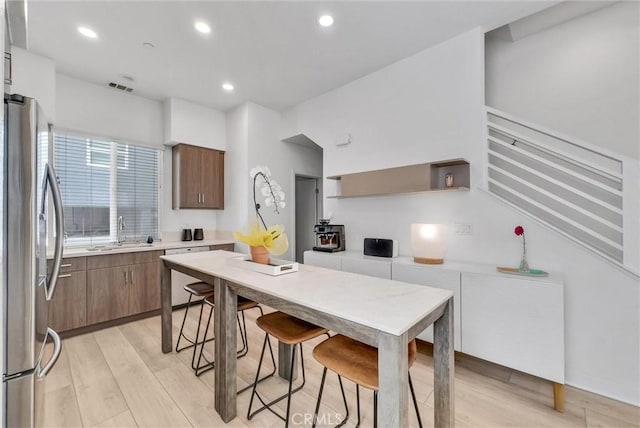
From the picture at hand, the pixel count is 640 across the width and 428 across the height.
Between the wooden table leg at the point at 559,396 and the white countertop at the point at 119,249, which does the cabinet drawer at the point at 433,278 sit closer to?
the wooden table leg at the point at 559,396

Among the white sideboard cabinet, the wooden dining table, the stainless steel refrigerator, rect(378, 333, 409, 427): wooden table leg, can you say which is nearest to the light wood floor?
the white sideboard cabinet

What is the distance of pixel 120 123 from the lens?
12.2 feet

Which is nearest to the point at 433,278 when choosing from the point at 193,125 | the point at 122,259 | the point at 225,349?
the point at 225,349

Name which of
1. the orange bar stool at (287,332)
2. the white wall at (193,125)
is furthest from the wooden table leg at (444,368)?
the white wall at (193,125)

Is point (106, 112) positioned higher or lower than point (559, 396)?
higher

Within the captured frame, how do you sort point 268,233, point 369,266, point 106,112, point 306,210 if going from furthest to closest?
point 306,210
point 106,112
point 369,266
point 268,233

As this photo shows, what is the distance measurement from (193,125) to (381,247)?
10.7ft

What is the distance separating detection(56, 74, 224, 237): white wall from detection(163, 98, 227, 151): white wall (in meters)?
0.21

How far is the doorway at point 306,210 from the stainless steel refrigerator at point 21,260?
4.12 metres

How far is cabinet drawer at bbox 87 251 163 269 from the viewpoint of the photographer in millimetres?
2980

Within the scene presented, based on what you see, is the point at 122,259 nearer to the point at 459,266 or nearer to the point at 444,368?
the point at 444,368

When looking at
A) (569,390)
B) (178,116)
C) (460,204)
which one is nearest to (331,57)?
(460,204)

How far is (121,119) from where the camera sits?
12.2 ft

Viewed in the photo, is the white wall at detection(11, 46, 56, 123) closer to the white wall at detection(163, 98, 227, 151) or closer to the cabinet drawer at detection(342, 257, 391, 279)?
the white wall at detection(163, 98, 227, 151)
